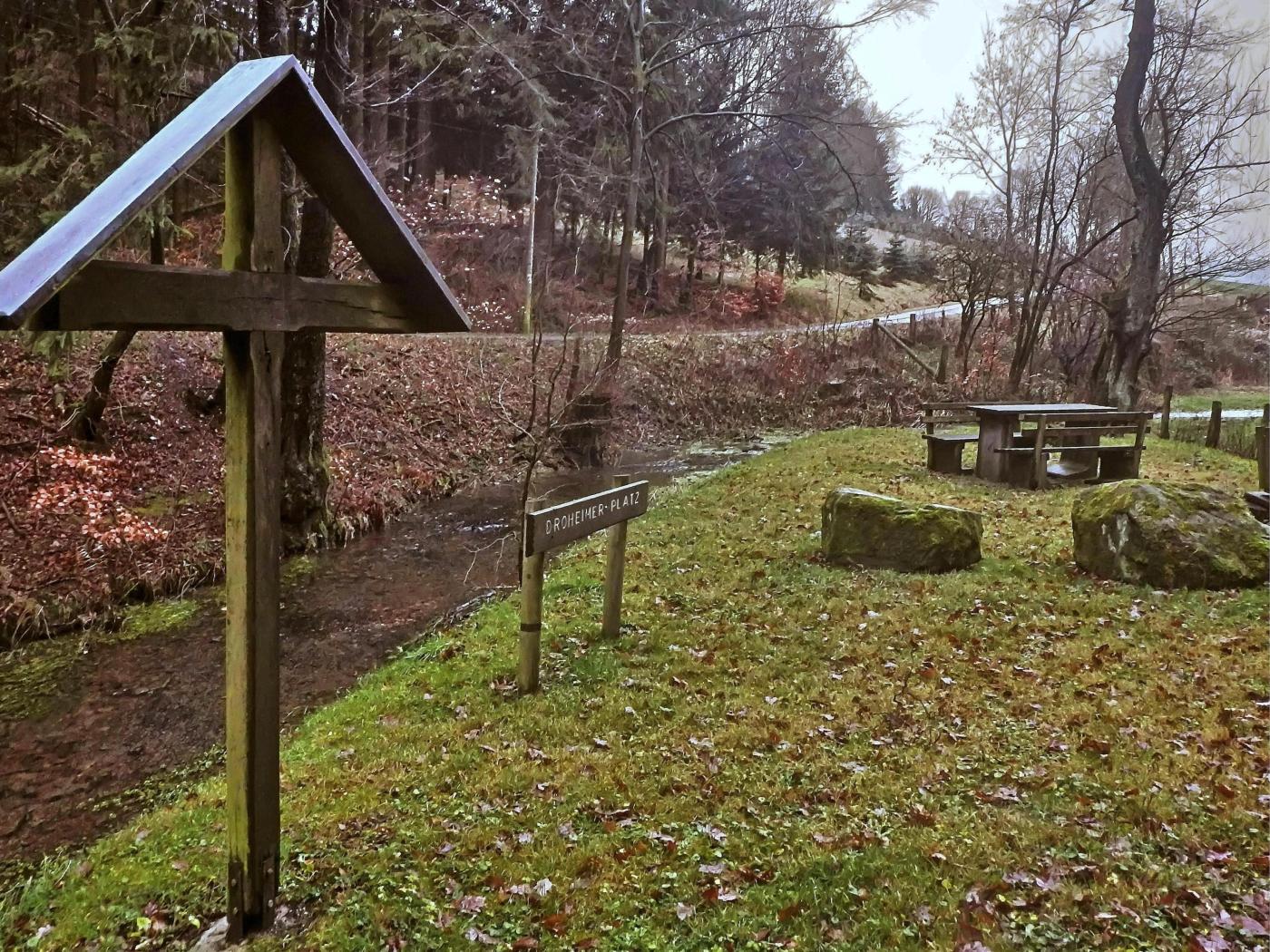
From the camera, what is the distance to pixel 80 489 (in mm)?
10023

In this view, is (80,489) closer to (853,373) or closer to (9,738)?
(9,738)

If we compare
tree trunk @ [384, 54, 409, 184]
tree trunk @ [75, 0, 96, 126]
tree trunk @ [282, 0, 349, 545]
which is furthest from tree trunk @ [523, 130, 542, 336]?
tree trunk @ [282, 0, 349, 545]

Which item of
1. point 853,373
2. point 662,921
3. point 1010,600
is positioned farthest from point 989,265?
point 662,921

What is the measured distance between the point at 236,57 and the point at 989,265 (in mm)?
23707

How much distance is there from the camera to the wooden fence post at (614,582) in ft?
24.3

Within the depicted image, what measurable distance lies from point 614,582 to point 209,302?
186 inches

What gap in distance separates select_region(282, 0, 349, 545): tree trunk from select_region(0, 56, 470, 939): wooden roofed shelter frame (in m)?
7.60

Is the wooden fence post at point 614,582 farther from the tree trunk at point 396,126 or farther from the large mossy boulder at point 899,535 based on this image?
the tree trunk at point 396,126

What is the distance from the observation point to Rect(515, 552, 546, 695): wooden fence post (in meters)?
6.27

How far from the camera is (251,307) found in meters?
3.40

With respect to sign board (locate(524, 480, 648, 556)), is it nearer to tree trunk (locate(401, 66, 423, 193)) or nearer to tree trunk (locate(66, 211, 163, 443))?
tree trunk (locate(66, 211, 163, 443))

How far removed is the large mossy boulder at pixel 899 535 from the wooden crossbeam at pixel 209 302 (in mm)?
6432

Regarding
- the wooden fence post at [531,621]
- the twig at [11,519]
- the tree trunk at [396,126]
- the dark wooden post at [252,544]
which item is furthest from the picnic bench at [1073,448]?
the tree trunk at [396,126]

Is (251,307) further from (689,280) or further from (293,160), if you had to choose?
(689,280)
